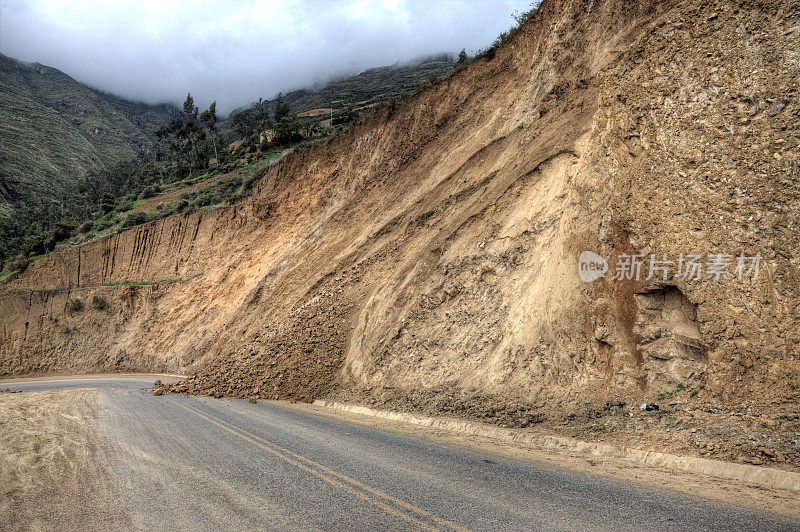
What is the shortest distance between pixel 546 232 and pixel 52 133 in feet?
394

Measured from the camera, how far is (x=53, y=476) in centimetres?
663

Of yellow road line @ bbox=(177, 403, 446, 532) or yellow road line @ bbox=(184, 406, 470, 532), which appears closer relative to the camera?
yellow road line @ bbox=(184, 406, 470, 532)

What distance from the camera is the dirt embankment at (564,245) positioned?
766 centimetres

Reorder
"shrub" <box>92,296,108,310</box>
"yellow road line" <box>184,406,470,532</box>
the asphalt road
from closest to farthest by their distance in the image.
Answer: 1. "yellow road line" <box>184,406,470,532</box>
2. the asphalt road
3. "shrub" <box>92,296,108,310</box>

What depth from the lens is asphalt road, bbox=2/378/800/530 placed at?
4758mm

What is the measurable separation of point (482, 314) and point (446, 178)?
7.54 metres

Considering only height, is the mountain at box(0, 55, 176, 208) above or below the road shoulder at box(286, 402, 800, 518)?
above

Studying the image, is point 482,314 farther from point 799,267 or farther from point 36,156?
point 36,156

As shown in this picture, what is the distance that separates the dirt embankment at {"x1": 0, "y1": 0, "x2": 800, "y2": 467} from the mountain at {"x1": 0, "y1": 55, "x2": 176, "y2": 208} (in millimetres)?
77620

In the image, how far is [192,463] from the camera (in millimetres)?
7254

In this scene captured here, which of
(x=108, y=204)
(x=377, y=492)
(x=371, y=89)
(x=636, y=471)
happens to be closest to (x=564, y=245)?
(x=636, y=471)

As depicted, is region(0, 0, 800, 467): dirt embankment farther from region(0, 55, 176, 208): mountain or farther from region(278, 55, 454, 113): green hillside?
region(0, 55, 176, 208): mountain

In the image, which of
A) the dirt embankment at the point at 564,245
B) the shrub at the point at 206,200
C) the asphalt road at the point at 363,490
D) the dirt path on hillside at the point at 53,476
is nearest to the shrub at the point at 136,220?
the shrub at the point at 206,200

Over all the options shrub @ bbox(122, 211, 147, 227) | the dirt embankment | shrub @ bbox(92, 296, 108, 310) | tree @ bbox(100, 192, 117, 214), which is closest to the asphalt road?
the dirt embankment
